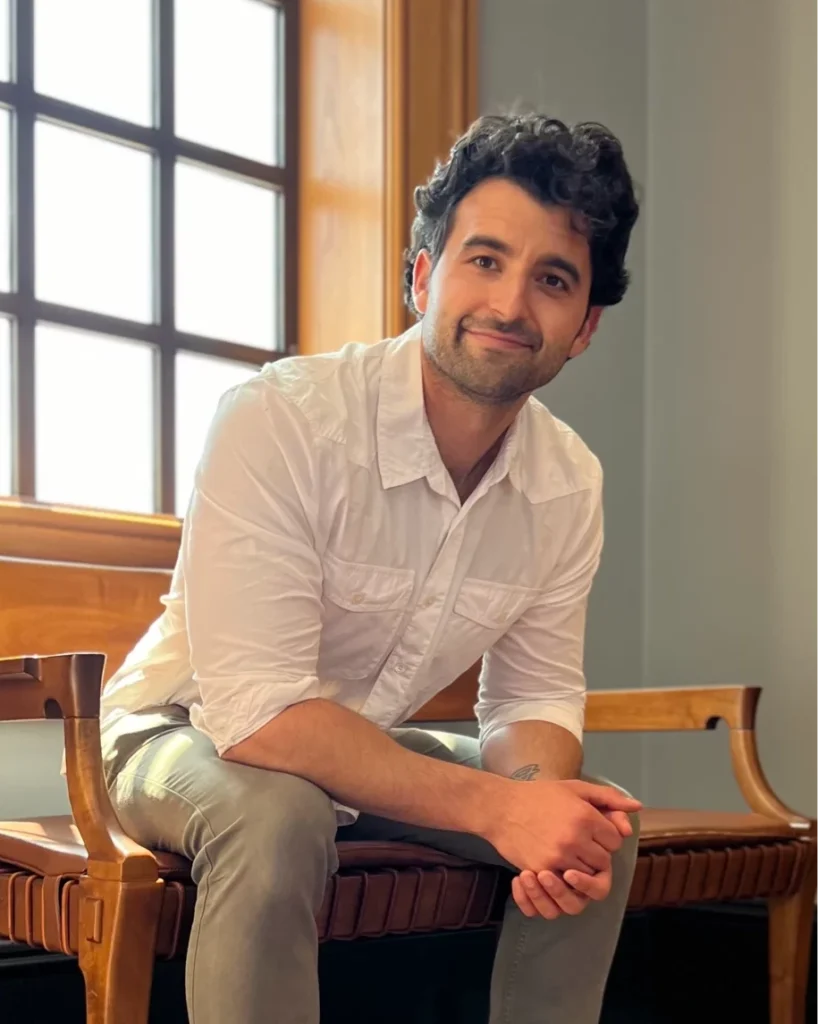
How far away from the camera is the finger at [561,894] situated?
4.23 feet

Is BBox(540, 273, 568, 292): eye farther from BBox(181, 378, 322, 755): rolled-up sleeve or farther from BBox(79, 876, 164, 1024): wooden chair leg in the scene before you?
BBox(79, 876, 164, 1024): wooden chair leg

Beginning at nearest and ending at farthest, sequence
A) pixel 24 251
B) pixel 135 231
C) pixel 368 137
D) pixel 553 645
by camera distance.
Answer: pixel 553 645, pixel 24 251, pixel 135 231, pixel 368 137

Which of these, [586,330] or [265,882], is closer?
[265,882]

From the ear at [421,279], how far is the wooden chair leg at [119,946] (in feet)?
2.57

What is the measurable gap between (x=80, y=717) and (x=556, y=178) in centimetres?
79

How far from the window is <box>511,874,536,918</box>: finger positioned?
106cm

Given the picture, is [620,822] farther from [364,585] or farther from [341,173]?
[341,173]

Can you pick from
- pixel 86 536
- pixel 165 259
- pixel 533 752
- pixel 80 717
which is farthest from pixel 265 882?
pixel 165 259

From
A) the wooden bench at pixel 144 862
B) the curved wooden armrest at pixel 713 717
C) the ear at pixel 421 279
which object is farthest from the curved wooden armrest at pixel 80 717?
the curved wooden armrest at pixel 713 717

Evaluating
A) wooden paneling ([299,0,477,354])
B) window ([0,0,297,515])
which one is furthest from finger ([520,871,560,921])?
wooden paneling ([299,0,477,354])

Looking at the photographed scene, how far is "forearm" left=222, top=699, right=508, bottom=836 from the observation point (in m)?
1.29

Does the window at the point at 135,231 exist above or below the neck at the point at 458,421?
above

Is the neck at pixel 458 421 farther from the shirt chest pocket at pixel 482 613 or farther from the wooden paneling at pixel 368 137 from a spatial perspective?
the wooden paneling at pixel 368 137

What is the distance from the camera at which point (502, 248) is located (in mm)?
1516
